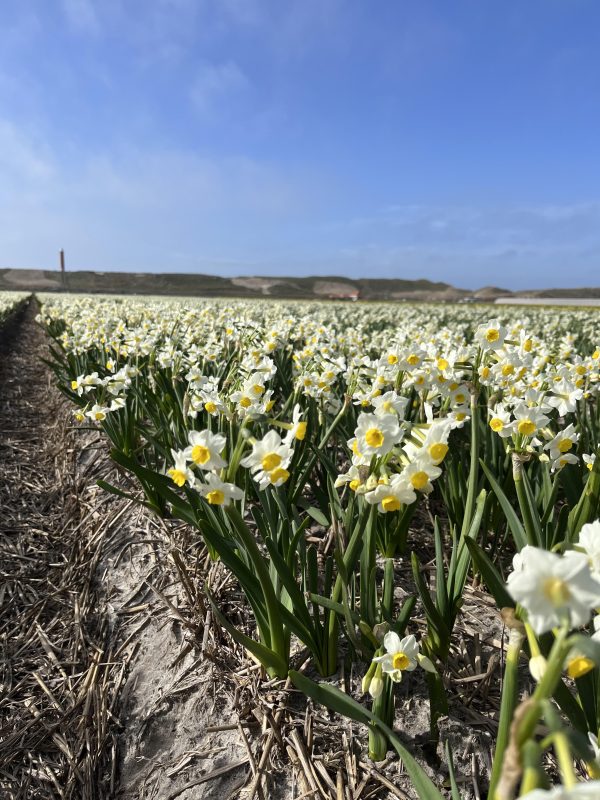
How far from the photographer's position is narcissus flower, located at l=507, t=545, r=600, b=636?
745 millimetres

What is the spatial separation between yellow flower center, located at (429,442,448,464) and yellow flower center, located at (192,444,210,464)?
0.60m

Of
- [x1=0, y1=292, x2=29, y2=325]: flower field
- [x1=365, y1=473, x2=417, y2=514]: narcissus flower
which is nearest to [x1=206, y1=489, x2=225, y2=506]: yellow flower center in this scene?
[x1=365, y1=473, x2=417, y2=514]: narcissus flower

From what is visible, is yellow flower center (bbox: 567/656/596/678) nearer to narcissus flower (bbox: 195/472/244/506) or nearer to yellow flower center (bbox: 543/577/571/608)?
yellow flower center (bbox: 543/577/571/608)

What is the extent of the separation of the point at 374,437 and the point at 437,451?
17 cm

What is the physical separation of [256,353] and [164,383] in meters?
1.21

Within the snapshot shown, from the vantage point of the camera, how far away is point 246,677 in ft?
6.86

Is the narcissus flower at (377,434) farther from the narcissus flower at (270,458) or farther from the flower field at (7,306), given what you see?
the flower field at (7,306)

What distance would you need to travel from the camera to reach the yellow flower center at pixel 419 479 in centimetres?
142

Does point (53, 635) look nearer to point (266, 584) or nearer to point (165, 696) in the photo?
point (165, 696)

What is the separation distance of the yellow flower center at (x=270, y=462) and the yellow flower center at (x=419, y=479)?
0.37 metres

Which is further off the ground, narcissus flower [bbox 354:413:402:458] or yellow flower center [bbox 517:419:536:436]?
narcissus flower [bbox 354:413:402:458]

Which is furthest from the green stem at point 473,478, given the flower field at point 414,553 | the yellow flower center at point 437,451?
the yellow flower center at point 437,451

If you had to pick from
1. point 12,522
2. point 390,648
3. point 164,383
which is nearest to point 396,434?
point 390,648

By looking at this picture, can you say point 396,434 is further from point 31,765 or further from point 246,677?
point 31,765
